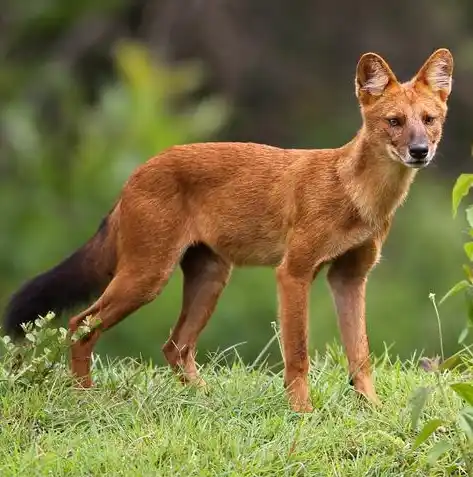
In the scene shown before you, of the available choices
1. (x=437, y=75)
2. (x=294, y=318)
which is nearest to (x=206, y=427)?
(x=294, y=318)

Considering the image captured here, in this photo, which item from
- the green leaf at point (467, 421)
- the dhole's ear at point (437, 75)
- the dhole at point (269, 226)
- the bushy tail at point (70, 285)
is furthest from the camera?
the bushy tail at point (70, 285)

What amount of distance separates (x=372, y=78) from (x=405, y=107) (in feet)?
1.04

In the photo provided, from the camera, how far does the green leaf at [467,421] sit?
6305 millimetres

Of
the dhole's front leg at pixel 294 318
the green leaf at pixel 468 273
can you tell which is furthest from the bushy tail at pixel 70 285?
the green leaf at pixel 468 273

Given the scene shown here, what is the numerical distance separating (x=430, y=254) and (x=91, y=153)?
14.2 ft

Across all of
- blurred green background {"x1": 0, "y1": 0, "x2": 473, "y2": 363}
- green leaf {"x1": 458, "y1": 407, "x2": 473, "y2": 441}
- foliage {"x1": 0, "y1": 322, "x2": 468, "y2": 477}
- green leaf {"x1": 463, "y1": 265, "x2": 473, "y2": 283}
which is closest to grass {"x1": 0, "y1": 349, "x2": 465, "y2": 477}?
foliage {"x1": 0, "y1": 322, "x2": 468, "y2": 477}

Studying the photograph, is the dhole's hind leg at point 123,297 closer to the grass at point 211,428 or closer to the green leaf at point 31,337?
the grass at point 211,428

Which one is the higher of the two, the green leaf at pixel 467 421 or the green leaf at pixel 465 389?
the green leaf at pixel 465 389

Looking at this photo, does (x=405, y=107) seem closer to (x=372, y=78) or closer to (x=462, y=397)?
(x=372, y=78)

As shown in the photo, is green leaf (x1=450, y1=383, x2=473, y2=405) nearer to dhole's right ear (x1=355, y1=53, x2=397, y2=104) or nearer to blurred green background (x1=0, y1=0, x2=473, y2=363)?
dhole's right ear (x1=355, y1=53, x2=397, y2=104)

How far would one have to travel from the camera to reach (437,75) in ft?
26.1

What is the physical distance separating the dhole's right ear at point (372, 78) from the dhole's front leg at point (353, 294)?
75 centimetres

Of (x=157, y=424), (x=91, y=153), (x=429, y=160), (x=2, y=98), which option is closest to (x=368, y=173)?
(x=429, y=160)

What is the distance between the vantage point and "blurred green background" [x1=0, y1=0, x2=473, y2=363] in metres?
17.6
